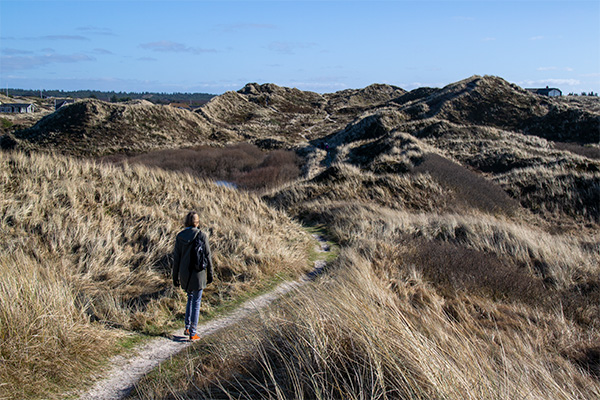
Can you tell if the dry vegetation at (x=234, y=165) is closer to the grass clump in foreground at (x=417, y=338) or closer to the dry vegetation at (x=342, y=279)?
the dry vegetation at (x=342, y=279)

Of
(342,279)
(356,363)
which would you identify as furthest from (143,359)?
(356,363)

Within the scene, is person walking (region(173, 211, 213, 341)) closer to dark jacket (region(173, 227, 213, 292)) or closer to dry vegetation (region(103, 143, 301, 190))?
dark jacket (region(173, 227, 213, 292))

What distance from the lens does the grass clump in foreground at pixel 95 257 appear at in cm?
407

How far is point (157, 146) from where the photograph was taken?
40.4 meters

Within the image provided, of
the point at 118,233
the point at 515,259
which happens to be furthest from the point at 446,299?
the point at 118,233

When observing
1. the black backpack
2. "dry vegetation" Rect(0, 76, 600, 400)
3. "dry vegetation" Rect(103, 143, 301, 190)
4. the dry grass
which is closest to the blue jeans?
the black backpack

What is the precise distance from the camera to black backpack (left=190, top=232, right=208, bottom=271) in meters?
5.51

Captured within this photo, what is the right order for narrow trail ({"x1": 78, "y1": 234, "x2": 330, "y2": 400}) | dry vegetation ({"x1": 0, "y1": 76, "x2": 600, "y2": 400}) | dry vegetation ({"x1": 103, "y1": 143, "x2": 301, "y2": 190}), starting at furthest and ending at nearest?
dry vegetation ({"x1": 103, "y1": 143, "x2": 301, "y2": 190}) → narrow trail ({"x1": 78, "y1": 234, "x2": 330, "y2": 400}) → dry vegetation ({"x1": 0, "y1": 76, "x2": 600, "y2": 400})

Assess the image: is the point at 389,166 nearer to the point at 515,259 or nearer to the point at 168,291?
the point at 515,259

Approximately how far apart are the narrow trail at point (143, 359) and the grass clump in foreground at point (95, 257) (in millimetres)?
209

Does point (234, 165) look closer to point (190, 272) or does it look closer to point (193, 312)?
point (190, 272)

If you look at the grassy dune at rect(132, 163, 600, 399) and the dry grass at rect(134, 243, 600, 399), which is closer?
the dry grass at rect(134, 243, 600, 399)

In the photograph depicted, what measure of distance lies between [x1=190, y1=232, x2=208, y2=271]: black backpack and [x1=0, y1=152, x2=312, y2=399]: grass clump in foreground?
988mm

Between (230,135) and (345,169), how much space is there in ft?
110
